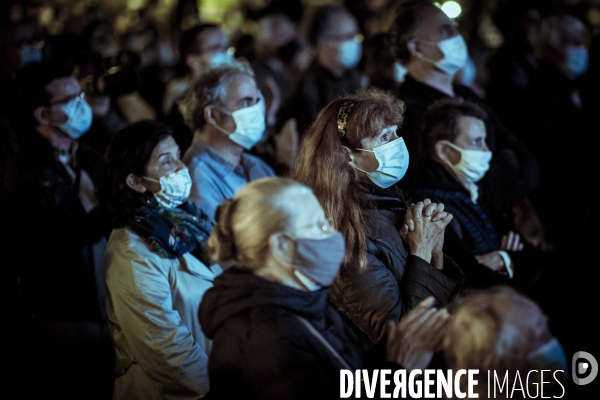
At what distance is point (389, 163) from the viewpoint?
3.07 meters

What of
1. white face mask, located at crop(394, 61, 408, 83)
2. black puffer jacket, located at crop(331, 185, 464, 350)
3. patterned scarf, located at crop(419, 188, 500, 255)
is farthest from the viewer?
white face mask, located at crop(394, 61, 408, 83)

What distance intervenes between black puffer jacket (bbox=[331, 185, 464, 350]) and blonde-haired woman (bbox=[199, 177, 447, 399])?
1.18 feet

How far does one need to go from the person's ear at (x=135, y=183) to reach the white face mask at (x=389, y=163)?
1237mm

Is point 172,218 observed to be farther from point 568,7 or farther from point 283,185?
point 568,7

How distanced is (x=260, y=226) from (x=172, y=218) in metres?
1.55

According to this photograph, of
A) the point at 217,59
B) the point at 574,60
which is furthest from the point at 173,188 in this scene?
the point at 574,60

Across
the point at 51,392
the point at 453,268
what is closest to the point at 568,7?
the point at 453,268

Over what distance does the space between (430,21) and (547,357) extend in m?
3.39

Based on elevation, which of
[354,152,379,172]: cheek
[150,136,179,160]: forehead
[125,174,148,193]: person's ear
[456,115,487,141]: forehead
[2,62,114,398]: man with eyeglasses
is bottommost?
[2,62,114,398]: man with eyeglasses

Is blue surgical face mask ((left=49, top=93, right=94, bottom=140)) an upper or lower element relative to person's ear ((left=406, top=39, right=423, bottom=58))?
lower

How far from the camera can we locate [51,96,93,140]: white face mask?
473cm

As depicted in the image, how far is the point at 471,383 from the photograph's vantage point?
82.6 inches

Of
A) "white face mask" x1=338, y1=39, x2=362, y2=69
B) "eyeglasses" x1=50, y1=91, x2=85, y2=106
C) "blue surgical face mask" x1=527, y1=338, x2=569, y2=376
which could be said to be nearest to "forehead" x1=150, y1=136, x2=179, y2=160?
"eyeglasses" x1=50, y1=91, x2=85, y2=106

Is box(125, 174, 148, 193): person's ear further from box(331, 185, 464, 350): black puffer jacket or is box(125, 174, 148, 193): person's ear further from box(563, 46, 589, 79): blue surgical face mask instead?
box(563, 46, 589, 79): blue surgical face mask
